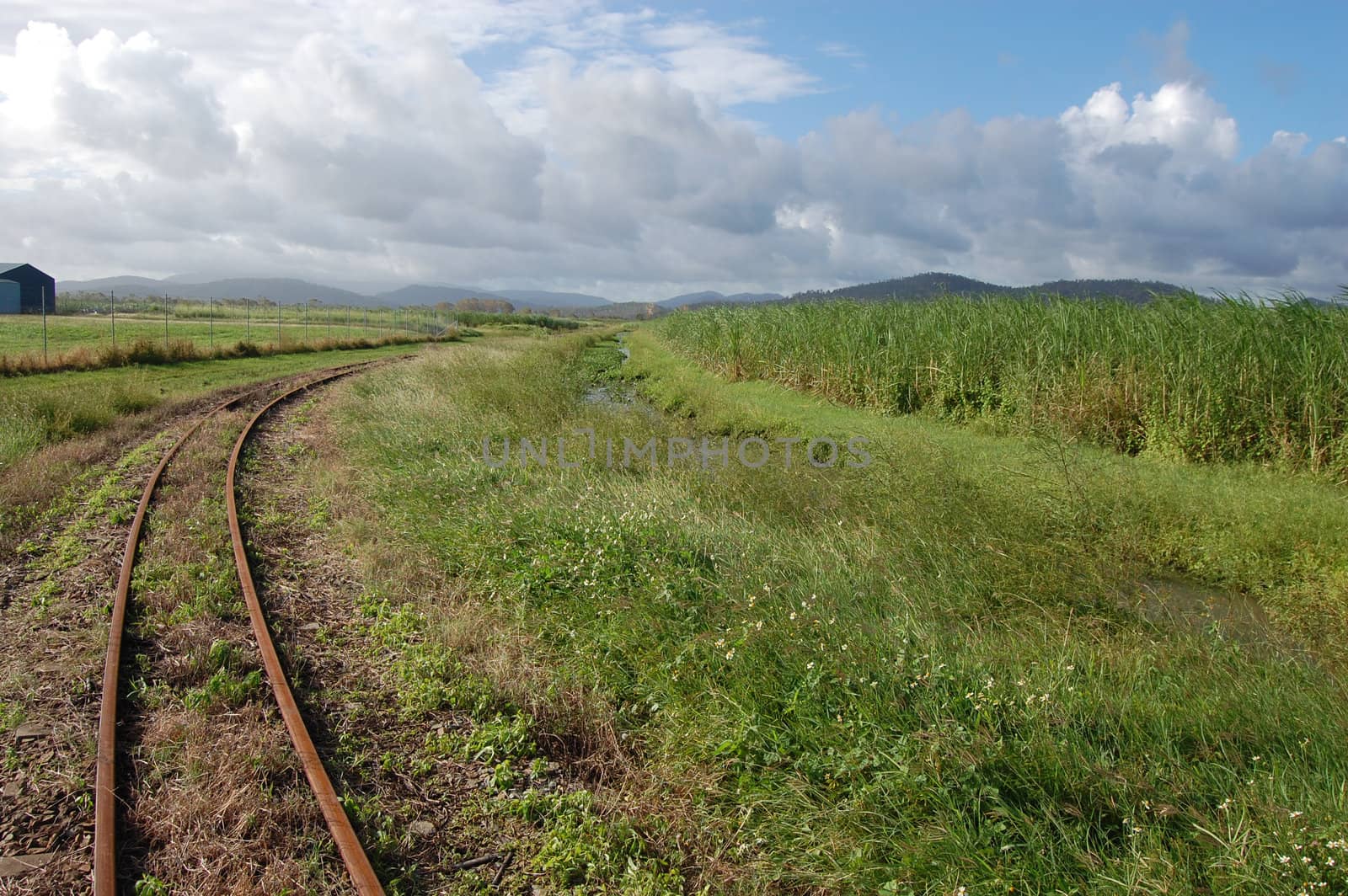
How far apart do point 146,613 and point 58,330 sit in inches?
Result: 1396

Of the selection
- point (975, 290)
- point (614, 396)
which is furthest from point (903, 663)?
point (614, 396)

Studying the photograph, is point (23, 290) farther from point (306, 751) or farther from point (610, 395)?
point (306, 751)

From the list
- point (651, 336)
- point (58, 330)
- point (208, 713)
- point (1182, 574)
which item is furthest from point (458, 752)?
point (651, 336)

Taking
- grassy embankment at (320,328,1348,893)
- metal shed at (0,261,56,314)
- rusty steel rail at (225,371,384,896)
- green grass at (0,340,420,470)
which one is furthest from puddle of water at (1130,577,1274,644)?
metal shed at (0,261,56,314)

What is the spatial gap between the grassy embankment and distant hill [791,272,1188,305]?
5.05 meters

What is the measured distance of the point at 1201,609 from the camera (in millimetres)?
7020

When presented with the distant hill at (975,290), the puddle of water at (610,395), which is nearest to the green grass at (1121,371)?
the distant hill at (975,290)

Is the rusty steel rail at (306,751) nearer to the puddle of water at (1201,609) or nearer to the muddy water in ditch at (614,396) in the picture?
the puddle of water at (1201,609)

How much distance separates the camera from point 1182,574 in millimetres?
8031

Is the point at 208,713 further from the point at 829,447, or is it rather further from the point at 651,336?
the point at 651,336

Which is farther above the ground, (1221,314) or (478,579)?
(1221,314)

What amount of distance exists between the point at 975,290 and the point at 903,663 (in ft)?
50.2

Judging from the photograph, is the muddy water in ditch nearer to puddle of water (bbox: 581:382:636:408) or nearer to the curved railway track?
puddle of water (bbox: 581:382:636:408)

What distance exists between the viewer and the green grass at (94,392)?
40.0ft
